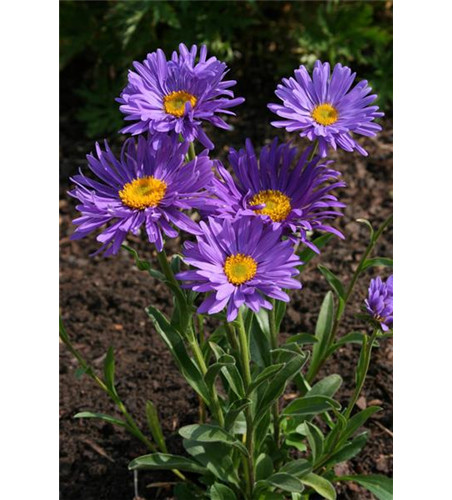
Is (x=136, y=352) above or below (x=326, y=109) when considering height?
below

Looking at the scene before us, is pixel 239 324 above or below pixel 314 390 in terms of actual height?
above

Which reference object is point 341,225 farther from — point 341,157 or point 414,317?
point 414,317

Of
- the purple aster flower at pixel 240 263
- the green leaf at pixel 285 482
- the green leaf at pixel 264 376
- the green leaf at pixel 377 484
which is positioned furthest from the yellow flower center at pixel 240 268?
the green leaf at pixel 377 484

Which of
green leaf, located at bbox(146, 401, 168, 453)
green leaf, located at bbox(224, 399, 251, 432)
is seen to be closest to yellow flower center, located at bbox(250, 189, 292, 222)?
green leaf, located at bbox(224, 399, 251, 432)

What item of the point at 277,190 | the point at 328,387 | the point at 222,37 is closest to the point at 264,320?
the point at 328,387

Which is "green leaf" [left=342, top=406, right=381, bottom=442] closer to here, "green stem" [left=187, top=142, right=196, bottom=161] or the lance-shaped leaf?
the lance-shaped leaf

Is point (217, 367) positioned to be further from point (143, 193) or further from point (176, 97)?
point (176, 97)

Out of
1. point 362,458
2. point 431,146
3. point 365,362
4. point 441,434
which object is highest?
point 431,146

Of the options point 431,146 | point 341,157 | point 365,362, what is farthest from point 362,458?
point 341,157
